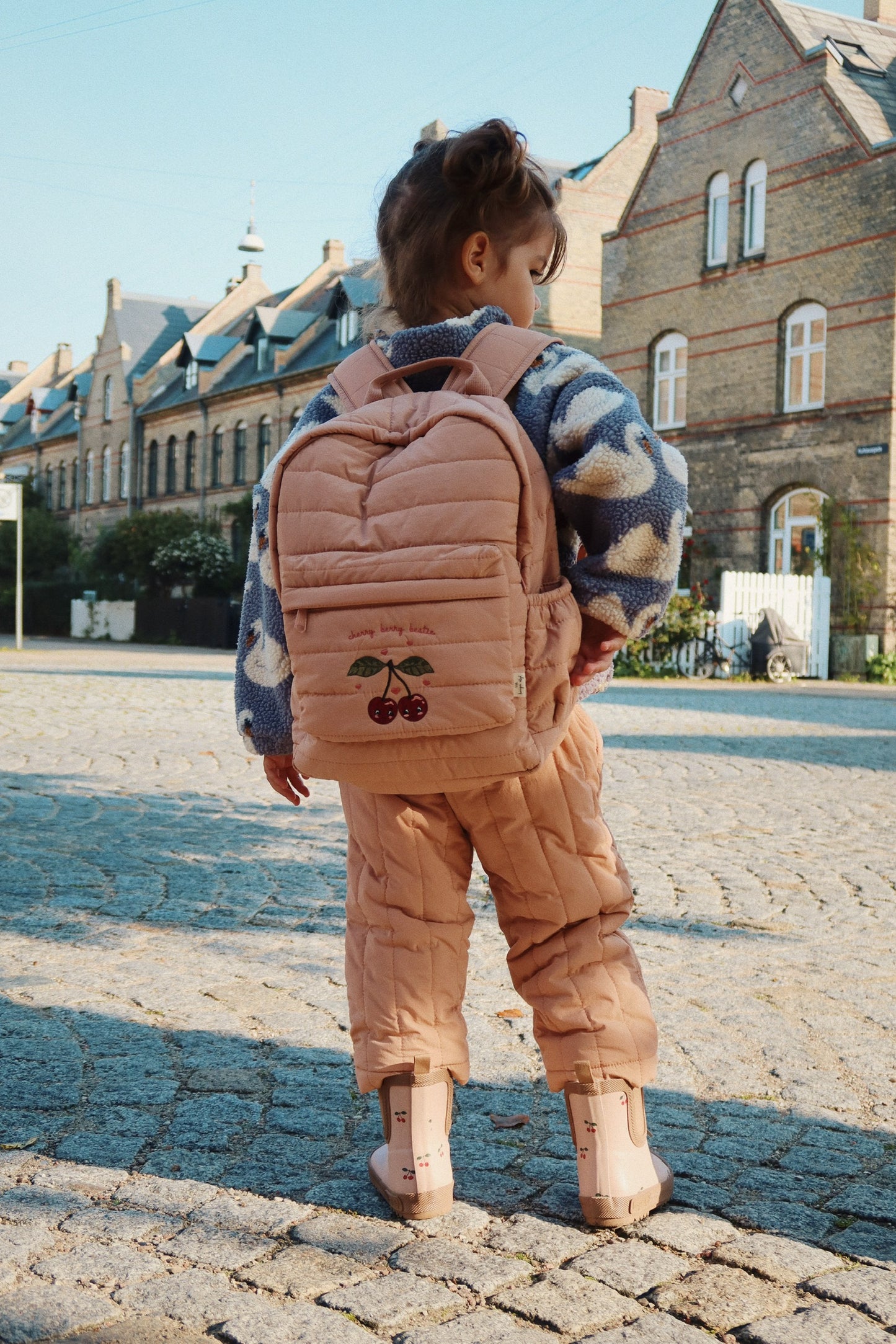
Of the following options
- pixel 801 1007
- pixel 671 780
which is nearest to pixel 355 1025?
pixel 801 1007

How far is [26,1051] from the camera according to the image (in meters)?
3.24

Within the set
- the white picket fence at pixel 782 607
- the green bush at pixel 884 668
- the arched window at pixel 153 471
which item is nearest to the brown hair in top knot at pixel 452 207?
the white picket fence at pixel 782 607

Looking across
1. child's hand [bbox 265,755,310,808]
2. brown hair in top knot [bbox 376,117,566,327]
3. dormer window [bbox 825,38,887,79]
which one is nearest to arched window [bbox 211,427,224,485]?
dormer window [bbox 825,38,887,79]

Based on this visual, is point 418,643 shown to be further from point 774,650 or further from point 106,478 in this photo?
point 106,478

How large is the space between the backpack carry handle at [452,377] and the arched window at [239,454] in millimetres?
44482

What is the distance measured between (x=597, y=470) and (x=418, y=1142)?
1.20 metres

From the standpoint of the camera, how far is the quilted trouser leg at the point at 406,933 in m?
2.33

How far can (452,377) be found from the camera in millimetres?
2252

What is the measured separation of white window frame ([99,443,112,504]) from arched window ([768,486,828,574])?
36301mm

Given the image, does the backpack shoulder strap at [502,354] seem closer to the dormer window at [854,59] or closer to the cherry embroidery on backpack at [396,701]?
the cherry embroidery on backpack at [396,701]

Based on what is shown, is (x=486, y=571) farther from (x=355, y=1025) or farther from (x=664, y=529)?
(x=355, y=1025)

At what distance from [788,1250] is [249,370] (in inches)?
1852

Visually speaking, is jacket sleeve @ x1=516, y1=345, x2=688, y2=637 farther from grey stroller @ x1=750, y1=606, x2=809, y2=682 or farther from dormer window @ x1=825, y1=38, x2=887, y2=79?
dormer window @ x1=825, y1=38, x2=887, y2=79

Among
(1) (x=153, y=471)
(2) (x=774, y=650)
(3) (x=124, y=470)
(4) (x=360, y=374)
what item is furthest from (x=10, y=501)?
(4) (x=360, y=374)
